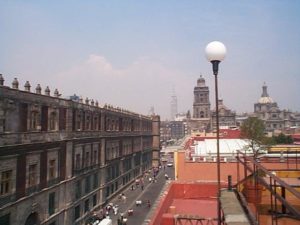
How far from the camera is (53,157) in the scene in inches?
842

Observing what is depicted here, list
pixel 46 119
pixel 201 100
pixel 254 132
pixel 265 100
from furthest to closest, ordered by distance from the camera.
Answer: pixel 265 100 < pixel 201 100 < pixel 254 132 < pixel 46 119

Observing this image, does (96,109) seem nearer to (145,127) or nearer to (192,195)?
(192,195)

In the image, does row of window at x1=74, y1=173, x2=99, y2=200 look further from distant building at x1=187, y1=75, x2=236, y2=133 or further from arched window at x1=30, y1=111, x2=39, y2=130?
distant building at x1=187, y1=75, x2=236, y2=133

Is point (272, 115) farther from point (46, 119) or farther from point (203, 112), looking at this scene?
point (46, 119)

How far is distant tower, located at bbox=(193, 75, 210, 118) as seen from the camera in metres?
110

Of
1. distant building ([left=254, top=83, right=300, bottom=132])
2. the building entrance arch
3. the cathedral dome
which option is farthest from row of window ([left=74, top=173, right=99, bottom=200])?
the cathedral dome

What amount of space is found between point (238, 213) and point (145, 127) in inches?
2093

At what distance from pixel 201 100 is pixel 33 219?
95.2 meters

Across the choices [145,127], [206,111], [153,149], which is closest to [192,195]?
[145,127]

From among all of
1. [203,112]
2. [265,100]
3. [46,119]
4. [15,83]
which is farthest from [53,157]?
[265,100]

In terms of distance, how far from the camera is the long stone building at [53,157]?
54.8 feet

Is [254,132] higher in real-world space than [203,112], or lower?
lower

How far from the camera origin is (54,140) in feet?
70.5

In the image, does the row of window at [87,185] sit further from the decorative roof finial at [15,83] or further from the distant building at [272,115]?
the distant building at [272,115]
